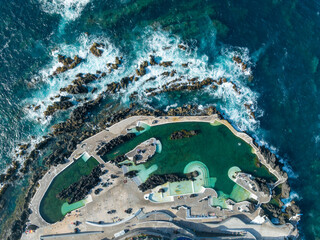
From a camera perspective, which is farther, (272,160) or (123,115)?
(123,115)

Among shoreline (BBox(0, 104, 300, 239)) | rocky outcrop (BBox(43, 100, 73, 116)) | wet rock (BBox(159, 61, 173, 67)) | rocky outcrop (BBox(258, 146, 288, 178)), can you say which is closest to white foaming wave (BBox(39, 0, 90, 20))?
rocky outcrop (BBox(43, 100, 73, 116))

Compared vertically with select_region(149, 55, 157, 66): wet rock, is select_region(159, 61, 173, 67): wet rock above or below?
below


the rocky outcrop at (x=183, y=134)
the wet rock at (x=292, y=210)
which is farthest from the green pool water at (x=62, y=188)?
the wet rock at (x=292, y=210)

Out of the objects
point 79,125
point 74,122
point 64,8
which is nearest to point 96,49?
point 64,8

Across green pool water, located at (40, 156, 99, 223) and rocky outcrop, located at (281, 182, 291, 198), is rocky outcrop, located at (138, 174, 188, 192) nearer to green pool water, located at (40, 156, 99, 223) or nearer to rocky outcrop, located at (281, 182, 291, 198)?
green pool water, located at (40, 156, 99, 223)

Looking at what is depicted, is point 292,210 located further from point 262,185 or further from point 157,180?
point 157,180

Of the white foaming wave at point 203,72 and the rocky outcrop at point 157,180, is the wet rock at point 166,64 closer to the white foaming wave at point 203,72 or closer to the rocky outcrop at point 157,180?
the white foaming wave at point 203,72

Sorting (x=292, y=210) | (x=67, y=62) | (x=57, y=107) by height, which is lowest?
(x=292, y=210)
